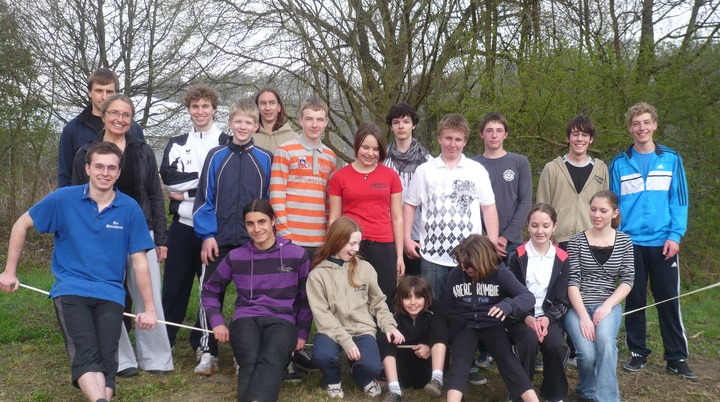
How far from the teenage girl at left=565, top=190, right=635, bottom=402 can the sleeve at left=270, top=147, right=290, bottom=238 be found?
1.98 m

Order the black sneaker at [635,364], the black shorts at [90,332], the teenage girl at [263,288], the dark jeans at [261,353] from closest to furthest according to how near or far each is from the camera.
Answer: the black shorts at [90,332]
the dark jeans at [261,353]
the teenage girl at [263,288]
the black sneaker at [635,364]

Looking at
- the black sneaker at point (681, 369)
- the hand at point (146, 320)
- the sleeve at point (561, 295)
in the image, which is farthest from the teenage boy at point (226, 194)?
the black sneaker at point (681, 369)

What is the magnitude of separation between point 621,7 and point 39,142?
956cm

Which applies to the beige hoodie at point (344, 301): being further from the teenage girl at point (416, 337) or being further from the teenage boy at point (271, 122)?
the teenage boy at point (271, 122)

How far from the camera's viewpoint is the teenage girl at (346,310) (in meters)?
3.82

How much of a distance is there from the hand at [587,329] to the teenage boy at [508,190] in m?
0.70

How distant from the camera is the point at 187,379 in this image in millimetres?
4109

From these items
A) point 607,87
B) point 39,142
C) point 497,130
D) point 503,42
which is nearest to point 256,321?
point 497,130

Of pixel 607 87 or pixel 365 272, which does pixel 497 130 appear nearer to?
pixel 365 272

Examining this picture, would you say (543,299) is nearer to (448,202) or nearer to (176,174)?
(448,202)

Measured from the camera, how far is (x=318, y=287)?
13.0 ft

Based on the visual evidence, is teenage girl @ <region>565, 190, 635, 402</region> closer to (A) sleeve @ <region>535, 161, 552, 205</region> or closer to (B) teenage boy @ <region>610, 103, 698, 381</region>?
(B) teenage boy @ <region>610, 103, 698, 381</region>

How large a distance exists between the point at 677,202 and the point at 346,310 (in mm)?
2584

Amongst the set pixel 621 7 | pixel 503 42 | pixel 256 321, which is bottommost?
pixel 256 321
